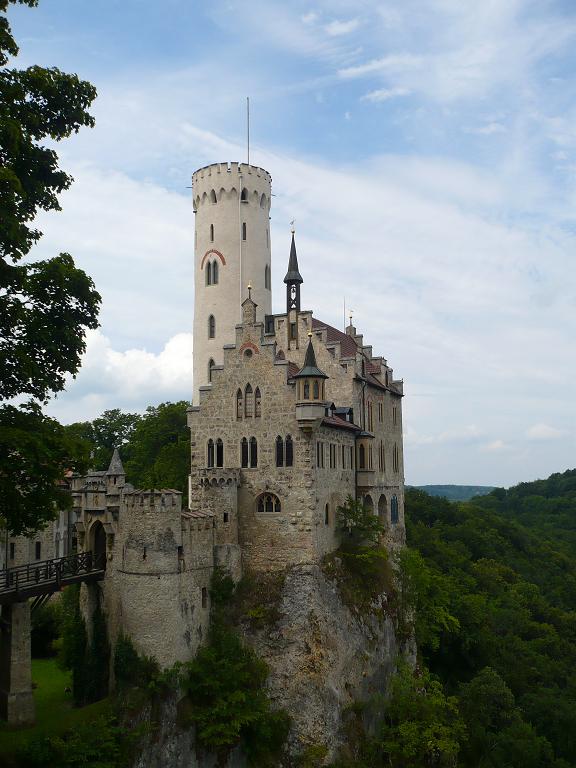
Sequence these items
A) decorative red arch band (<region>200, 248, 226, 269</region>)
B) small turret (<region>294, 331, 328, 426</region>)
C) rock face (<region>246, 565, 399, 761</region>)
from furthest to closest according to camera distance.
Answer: decorative red arch band (<region>200, 248, 226, 269</region>) < small turret (<region>294, 331, 328, 426</region>) < rock face (<region>246, 565, 399, 761</region>)

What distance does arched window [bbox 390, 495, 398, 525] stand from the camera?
5731 cm

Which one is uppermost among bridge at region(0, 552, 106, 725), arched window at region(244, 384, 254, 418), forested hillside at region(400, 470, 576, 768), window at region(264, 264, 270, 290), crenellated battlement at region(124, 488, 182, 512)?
window at region(264, 264, 270, 290)

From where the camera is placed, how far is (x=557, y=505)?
598ft

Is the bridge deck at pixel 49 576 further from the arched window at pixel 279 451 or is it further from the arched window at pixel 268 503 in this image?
the arched window at pixel 279 451

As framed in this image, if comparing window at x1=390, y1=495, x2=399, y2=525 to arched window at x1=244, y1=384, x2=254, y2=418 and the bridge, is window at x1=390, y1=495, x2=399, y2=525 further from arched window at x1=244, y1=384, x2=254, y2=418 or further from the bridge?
the bridge

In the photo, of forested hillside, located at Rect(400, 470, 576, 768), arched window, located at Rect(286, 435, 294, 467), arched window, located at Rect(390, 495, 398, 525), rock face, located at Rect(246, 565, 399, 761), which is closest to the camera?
rock face, located at Rect(246, 565, 399, 761)

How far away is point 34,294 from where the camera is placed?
25.5m

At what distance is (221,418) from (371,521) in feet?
37.2

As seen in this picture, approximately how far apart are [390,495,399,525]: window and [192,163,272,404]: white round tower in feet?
54.8

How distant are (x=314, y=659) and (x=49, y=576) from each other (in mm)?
14111

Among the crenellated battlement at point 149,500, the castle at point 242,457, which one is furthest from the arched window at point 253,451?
the crenellated battlement at point 149,500

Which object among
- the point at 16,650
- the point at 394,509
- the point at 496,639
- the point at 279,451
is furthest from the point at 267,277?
the point at 496,639

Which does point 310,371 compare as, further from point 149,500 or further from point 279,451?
point 149,500

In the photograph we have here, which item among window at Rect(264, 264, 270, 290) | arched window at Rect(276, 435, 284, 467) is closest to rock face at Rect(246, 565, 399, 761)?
arched window at Rect(276, 435, 284, 467)
